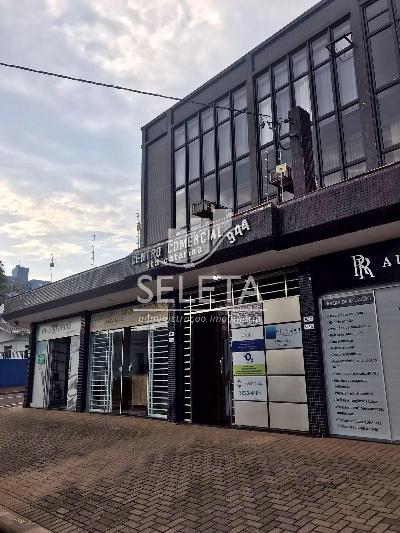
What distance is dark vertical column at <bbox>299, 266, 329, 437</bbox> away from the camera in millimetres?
9836

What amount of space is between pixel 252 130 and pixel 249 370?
456 inches

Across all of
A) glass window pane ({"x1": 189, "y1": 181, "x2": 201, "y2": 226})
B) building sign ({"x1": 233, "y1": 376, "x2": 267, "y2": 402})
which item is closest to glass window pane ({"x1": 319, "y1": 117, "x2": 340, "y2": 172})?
glass window pane ({"x1": 189, "y1": 181, "x2": 201, "y2": 226})

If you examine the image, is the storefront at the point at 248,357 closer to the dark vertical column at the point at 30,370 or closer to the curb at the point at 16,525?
the curb at the point at 16,525

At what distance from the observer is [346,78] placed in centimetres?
1606

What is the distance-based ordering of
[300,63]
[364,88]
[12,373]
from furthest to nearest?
1. [12,373]
2. [300,63]
3. [364,88]

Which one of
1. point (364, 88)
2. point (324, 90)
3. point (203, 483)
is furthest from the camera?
point (324, 90)

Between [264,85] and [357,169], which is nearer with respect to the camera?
[357,169]

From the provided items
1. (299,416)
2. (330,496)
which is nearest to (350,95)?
(299,416)

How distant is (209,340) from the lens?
13484mm

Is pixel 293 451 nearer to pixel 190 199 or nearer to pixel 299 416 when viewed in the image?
pixel 299 416

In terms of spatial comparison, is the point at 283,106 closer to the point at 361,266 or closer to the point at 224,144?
the point at 224,144

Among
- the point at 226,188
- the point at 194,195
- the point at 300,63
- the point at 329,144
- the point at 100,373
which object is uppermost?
the point at 300,63

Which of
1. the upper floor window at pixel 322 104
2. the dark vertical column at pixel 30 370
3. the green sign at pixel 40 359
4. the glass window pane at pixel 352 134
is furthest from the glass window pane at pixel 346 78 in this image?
the dark vertical column at pixel 30 370

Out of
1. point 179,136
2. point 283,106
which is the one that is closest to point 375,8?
point 283,106
